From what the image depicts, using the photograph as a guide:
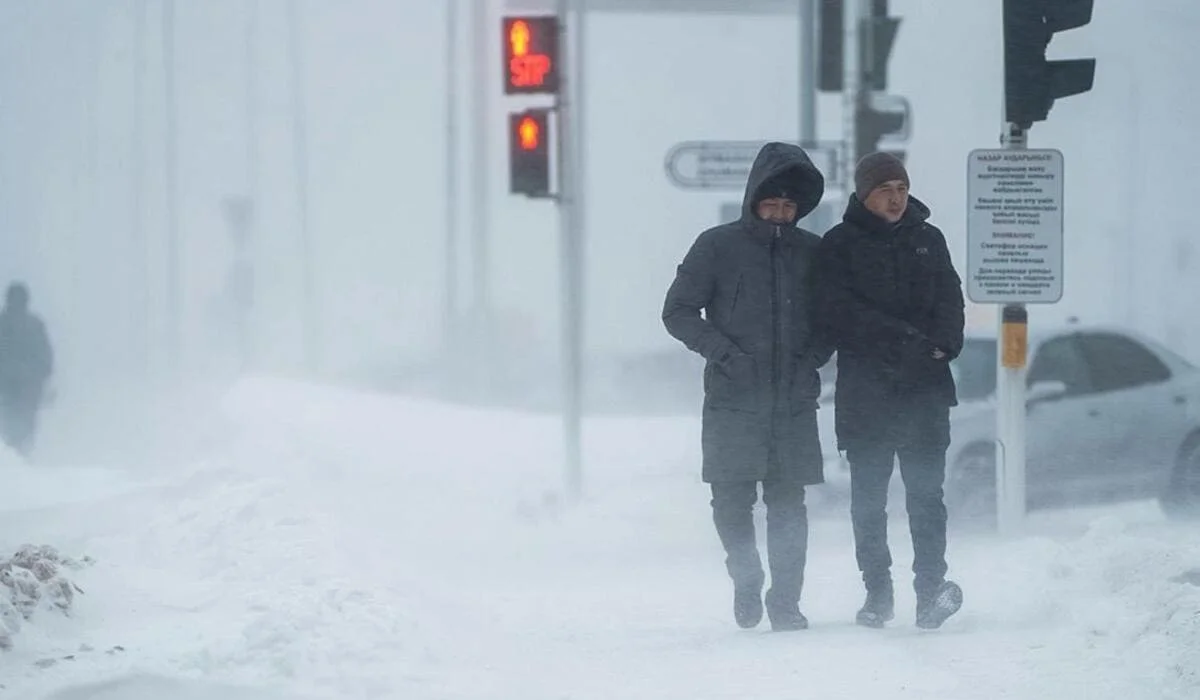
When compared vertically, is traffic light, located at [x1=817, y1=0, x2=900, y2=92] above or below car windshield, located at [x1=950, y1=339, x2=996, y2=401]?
above

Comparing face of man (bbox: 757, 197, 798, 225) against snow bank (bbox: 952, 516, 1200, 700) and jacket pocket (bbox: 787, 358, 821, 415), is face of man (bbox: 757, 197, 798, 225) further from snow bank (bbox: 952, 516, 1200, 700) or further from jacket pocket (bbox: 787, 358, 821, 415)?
snow bank (bbox: 952, 516, 1200, 700)

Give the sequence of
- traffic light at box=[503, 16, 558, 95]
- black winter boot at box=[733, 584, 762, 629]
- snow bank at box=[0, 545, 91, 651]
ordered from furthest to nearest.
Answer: traffic light at box=[503, 16, 558, 95], black winter boot at box=[733, 584, 762, 629], snow bank at box=[0, 545, 91, 651]

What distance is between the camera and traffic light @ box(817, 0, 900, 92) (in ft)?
38.7

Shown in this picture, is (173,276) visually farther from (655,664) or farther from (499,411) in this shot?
(655,664)

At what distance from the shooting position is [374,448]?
13625mm


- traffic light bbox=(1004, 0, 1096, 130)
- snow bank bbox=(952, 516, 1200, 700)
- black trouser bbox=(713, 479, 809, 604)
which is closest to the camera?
snow bank bbox=(952, 516, 1200, 700)

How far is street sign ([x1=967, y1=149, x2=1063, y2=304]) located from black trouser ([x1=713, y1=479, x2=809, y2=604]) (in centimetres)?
220

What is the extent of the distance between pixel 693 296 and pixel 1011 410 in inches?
105

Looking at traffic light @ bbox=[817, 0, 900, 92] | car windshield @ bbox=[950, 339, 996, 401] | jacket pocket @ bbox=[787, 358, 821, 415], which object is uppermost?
traffic light @ bbox=[817, 0, 900, 92]

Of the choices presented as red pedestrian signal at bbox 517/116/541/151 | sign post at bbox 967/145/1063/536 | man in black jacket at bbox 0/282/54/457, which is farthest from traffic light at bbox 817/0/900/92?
man in black jacket at bbox 0/282/54/457

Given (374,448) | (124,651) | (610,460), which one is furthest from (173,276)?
(124,651)

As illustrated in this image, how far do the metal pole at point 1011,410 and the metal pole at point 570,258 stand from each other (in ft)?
11.2

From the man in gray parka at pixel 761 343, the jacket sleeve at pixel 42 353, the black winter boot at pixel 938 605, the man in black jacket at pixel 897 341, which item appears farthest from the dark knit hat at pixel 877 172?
the jacket sleeve at pixel 42 353

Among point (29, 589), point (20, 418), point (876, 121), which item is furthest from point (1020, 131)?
point (20, 418)
